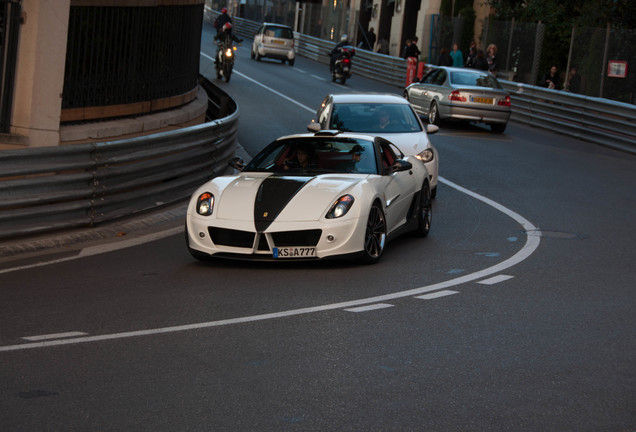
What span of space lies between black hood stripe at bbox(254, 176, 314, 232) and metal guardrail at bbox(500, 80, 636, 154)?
15.1 metres

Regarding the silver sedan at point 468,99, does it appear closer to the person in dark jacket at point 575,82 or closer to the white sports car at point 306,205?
the person in dark jacket at point 575,82

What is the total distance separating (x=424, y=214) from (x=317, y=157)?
1574mm

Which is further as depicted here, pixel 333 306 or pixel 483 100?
pixel 483 100

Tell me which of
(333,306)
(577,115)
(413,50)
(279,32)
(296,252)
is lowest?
(333,306)

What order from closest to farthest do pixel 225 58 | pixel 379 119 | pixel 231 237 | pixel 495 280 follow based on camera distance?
pixel 495 280 → pixel 231 237 → pixel 379 119 → pixel 225 58

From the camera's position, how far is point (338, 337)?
7.34m

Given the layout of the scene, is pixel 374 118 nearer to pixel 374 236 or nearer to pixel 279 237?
pixel 374 236

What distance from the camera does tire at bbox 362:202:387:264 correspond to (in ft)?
33.6

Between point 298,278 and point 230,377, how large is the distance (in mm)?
3418

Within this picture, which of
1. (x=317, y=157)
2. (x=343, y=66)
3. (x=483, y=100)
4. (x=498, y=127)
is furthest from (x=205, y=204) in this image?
(x=343, y=66)

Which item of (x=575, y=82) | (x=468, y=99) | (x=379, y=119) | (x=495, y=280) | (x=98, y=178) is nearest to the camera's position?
(x=495, y=280)

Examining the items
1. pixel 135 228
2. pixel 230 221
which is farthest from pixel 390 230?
pixel 135 228

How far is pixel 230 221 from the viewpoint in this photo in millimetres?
9977

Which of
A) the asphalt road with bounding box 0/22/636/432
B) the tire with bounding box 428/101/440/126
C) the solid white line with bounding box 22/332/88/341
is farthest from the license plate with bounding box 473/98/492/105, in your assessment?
the solid white line with bounding box 22/332/88/341
